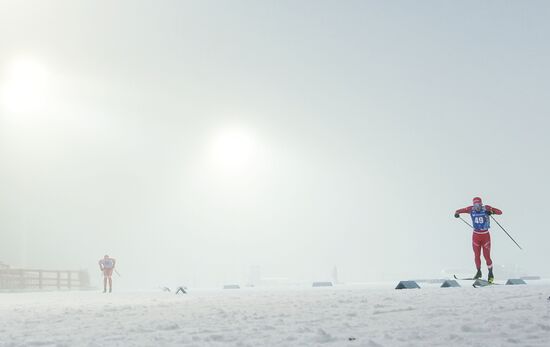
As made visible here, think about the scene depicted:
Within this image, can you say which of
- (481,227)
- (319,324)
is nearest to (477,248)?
(481,227)

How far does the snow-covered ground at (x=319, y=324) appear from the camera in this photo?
235 inches

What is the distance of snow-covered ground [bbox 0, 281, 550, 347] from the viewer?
598 centimetres

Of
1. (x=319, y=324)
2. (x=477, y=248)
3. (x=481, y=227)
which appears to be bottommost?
(x=319, y=324)

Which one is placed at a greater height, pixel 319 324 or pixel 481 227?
pixel 481 227

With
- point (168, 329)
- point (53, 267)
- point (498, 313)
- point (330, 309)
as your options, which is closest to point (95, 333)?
point (168, 329)

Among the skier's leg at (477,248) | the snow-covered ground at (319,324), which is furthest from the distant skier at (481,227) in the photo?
the snow-covered ground at (319,324)

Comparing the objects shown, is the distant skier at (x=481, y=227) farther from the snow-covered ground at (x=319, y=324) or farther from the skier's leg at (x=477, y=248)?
the snow-covered ground at (x=319, y=324)

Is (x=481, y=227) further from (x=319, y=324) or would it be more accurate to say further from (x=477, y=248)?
(x=319, y=324)

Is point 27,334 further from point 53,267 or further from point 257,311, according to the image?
point 53,267

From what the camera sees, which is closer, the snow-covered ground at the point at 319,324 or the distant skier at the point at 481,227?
the snow-covered ground at the point at 319,324

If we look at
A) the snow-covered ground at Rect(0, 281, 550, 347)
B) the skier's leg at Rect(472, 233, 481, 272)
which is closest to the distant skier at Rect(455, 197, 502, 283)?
the skier's leg at Rect(472, 233, 481, 272)

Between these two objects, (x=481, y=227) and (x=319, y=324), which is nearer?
(x=319, y=324)

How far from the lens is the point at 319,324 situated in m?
7.59

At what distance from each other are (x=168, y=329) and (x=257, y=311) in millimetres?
2323
